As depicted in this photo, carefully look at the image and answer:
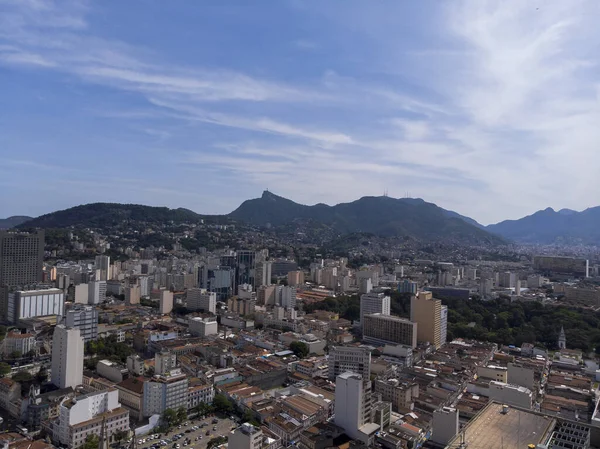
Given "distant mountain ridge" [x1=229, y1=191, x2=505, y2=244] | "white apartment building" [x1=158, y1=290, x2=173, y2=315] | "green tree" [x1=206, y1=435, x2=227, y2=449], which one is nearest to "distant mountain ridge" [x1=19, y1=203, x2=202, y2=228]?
"distant mountain ridge" [x1=229, y1=191, x2=505, y2=244]

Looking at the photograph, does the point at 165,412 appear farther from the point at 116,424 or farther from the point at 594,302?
the point at 594,302

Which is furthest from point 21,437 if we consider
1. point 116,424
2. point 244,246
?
point 244,246

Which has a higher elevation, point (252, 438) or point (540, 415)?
point (540, 415)

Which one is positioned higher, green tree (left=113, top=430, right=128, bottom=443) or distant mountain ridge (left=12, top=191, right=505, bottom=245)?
distant mountain ridge (left=12, top=191, right=505, bottom=245)

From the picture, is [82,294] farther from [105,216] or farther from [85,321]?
[105,216]

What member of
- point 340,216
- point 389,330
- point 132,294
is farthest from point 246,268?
point 340,216

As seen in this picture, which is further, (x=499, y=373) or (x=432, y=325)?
(x=432, y=325)

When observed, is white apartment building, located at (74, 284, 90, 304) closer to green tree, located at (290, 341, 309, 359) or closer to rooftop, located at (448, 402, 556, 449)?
green tree, located at (290, 341, 309, 359)
